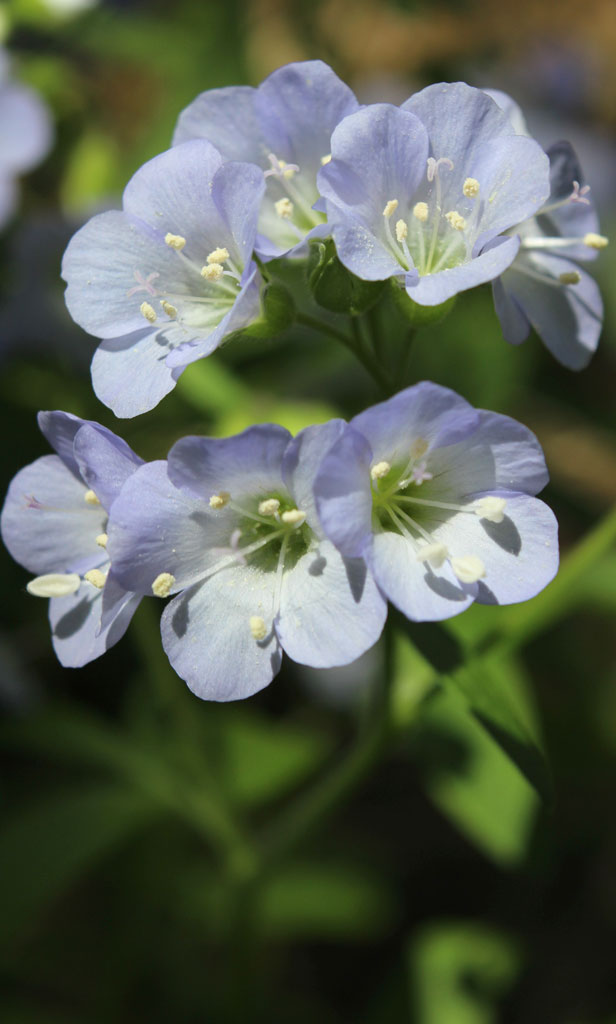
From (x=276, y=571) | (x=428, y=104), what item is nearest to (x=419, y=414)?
(x=276, y=571)

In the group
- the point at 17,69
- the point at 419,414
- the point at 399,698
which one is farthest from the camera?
the point at 17,69

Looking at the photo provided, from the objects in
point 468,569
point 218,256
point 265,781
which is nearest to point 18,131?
point 218,256

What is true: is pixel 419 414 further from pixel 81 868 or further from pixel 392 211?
pixel 81 868

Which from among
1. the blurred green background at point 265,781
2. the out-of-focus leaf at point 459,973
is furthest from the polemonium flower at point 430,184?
the out-of-focus leaf at point 459,973

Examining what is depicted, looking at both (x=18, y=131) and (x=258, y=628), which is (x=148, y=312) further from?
(x=18, y=131)

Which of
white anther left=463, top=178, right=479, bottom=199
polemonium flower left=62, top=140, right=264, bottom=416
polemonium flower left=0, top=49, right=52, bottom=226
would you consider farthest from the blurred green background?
white anther left=463, top=178, right=479, bottom=199
